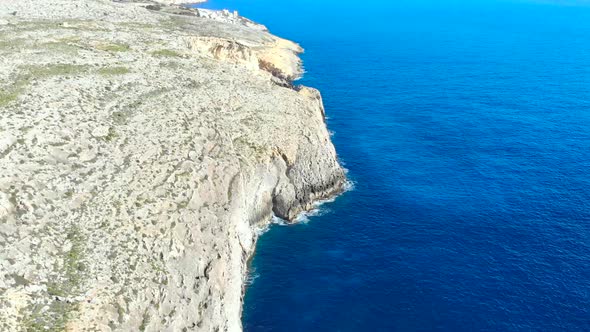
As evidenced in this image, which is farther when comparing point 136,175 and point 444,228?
point 444,228

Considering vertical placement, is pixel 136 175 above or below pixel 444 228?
above

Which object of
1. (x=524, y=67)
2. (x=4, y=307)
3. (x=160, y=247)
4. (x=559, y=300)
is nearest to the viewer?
(x=4, y=307)

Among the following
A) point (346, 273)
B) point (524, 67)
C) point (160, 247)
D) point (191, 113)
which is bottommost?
point (346, 273)

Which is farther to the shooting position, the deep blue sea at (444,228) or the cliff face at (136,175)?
the deep blue sea at (444,228)

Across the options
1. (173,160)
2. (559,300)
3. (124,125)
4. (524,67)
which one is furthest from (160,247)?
(524,67)

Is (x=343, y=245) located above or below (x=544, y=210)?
below

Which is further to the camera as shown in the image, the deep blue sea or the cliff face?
the deep blue sea

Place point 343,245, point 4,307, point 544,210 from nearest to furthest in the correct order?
point 4,307 → point 343,245 → point 544,210

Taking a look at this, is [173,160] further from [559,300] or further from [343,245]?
[559,300]
